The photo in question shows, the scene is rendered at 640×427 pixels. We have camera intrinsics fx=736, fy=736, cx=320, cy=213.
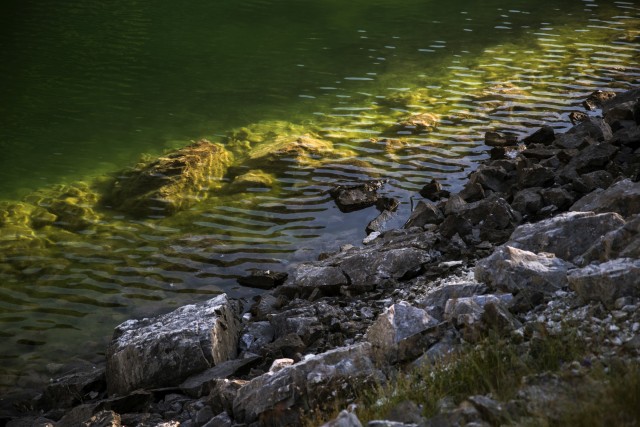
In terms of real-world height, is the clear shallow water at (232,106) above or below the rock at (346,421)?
below

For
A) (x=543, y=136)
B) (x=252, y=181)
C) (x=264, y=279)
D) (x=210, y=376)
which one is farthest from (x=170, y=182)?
(x=543, y=136)

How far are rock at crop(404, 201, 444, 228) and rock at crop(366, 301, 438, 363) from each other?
6.80m

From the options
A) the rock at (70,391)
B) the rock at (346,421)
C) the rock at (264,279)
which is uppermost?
the rock at (346,421)

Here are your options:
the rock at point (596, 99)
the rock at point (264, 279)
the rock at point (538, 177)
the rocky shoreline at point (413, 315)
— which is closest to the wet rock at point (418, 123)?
the rocky shoreline at point (413, 315)

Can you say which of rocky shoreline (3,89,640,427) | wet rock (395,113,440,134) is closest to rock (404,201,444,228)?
rocky shoreline (3,89,640,427)

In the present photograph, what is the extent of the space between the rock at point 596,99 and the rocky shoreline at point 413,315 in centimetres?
561

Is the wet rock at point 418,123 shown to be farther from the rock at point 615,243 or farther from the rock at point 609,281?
the rock at point 609,281

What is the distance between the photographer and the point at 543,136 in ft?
66.4

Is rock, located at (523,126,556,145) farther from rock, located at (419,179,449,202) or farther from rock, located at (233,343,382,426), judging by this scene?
rock, located at (233,343,382,426)

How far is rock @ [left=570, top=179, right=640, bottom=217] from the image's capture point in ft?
36.8

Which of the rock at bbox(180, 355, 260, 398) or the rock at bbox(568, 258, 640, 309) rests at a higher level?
the rock at bbox(568, 258, 640, 309)

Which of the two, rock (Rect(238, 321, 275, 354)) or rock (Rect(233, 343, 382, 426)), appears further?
rock (Rect(238, 321, 275, 354))

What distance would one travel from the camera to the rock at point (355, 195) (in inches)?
698

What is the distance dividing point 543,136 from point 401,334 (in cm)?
1305
